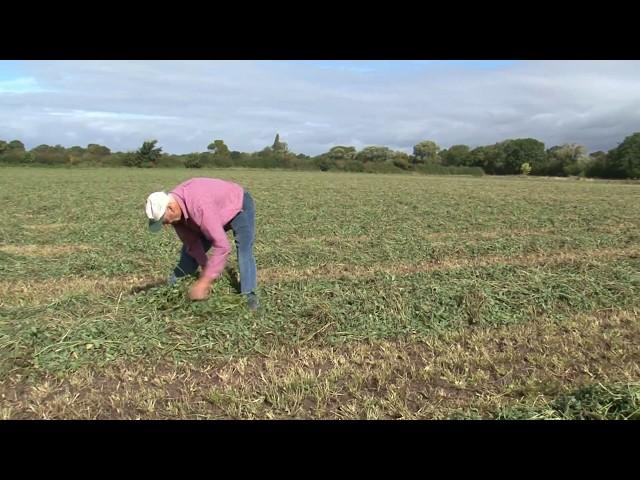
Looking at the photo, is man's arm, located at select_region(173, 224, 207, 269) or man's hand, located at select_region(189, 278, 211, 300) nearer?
man's hand, located at select_region(189, 278, 211, 300)

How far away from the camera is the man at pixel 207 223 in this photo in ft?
14.8

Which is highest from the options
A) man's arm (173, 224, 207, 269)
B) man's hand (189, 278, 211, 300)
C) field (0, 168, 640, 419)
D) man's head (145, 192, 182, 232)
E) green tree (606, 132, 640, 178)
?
green tree (606, 132, 640, 178)

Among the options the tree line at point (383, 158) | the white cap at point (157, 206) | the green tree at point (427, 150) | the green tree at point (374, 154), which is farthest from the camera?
the green tree at point (427, 150)

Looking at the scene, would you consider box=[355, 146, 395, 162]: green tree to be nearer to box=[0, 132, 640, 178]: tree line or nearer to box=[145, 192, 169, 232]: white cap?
box=[0, 132, 640, 178]: tree line

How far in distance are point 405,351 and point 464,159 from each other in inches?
4140

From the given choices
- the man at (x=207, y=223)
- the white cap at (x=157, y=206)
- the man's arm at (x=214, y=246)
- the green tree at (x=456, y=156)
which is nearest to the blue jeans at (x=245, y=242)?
the man at (x=207, y=223)

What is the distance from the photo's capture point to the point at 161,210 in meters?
4.41

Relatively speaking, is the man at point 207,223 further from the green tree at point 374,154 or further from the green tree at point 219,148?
the green tree at point 374,154

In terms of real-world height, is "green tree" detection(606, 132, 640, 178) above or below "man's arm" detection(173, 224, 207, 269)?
above

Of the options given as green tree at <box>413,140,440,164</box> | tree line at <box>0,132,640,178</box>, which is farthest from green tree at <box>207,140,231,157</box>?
green tree at <box>413,140,440,164</box>

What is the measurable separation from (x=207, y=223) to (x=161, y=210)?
1.46 feet

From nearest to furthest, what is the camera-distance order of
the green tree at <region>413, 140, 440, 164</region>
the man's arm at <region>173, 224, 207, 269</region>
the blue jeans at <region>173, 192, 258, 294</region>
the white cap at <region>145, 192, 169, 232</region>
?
1. the white cap at <region>145, 192, 169, 232</region>
2. the man's arm at <region>173, 224, 207, 269</region>
3. the blue jeans at <region>173, 192, 258, 294</region>
4. the green tree at <region>413, 140, 440, 164</region>

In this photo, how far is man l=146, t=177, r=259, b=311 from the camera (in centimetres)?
451
